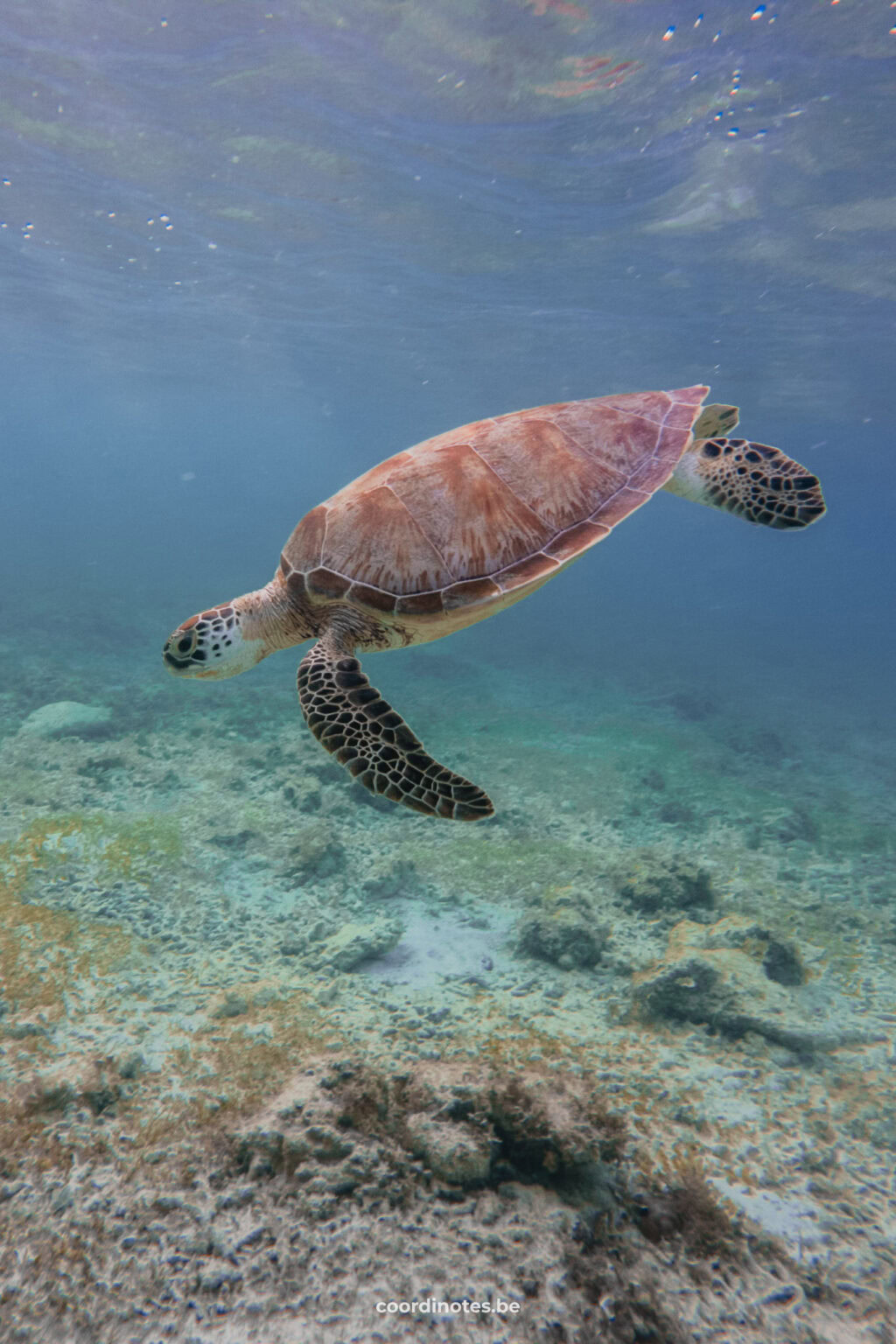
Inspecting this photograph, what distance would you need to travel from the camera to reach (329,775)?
7824 mm

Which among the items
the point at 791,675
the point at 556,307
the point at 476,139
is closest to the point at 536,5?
the point at 476,139

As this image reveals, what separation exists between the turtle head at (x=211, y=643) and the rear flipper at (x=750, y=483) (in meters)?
3.06

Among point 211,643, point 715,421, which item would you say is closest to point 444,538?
point 211,643

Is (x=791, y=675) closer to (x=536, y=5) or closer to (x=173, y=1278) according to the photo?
(x=536, y=5)

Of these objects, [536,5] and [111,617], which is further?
[111,617]

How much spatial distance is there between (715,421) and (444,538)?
2467 millimetres

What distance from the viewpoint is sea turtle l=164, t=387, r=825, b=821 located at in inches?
123

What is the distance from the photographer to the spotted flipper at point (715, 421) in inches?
166

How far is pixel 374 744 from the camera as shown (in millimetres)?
2916

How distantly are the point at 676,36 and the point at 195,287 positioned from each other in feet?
56.2

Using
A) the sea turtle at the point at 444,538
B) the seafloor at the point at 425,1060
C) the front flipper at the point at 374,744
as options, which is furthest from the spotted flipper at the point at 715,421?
the seafloor at the point at 425,1060

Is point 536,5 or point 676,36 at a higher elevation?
point 536,5

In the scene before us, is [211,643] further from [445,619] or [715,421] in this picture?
[715,421]

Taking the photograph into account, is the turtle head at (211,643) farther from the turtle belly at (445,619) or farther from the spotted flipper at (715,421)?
the spotted flipper at (715,421)
